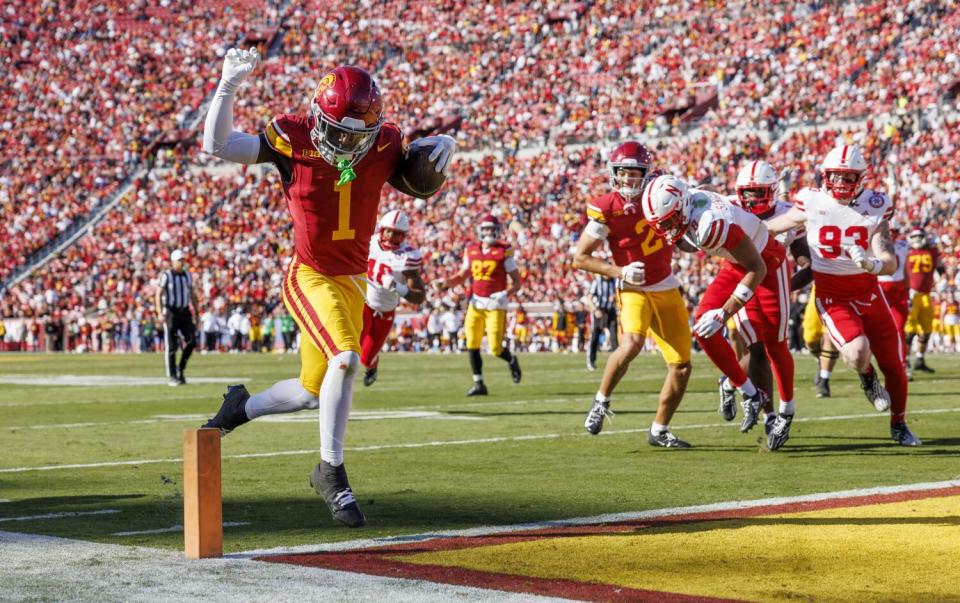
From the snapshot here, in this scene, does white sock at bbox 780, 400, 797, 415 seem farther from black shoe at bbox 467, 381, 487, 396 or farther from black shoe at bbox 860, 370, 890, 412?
black shoe at bbox 467, 381, 487, 396

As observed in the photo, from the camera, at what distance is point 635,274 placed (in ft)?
29.1

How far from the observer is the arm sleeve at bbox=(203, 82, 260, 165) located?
5852mm

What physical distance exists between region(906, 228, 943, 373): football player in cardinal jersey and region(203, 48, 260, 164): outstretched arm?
14483 mm

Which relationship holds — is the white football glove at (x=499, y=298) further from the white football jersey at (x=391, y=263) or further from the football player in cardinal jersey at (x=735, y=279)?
the football player in cardinal jersey at (x=735, y=279)

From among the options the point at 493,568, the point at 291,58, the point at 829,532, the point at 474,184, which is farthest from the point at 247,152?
the point at 291,58

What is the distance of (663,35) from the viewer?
38688 mm

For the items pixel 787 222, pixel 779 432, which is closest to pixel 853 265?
pixel 787 222

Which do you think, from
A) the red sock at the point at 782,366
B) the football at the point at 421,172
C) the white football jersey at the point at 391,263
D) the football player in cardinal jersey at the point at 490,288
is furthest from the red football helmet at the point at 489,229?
the football at the point at 421,172

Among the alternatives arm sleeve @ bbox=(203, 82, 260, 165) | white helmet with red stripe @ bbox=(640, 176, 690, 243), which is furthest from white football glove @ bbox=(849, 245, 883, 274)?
arm sleeve @ bbox=(203, 82, 260, 165)

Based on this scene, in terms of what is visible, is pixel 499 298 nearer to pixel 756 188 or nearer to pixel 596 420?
pixel 596 420

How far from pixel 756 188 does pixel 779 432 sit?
5.61 ft

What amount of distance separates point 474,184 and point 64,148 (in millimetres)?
15832

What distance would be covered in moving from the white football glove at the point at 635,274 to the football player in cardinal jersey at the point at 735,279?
1.00ft

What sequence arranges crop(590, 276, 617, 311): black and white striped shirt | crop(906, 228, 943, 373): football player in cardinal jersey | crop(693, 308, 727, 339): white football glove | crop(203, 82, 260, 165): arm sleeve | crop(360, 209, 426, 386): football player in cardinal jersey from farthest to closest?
1. crop(590, 276, 617, 311): black and white striped shirt
2. crop(906, 228, 943, 373): football player in cardinal jersey
3. crop(360, 209, 426, 386): football player in cardinal jersey
4. crop(693, 308, 727, 339): white football glove
5. crop(203, 82, 260, 165): arm sleeve
